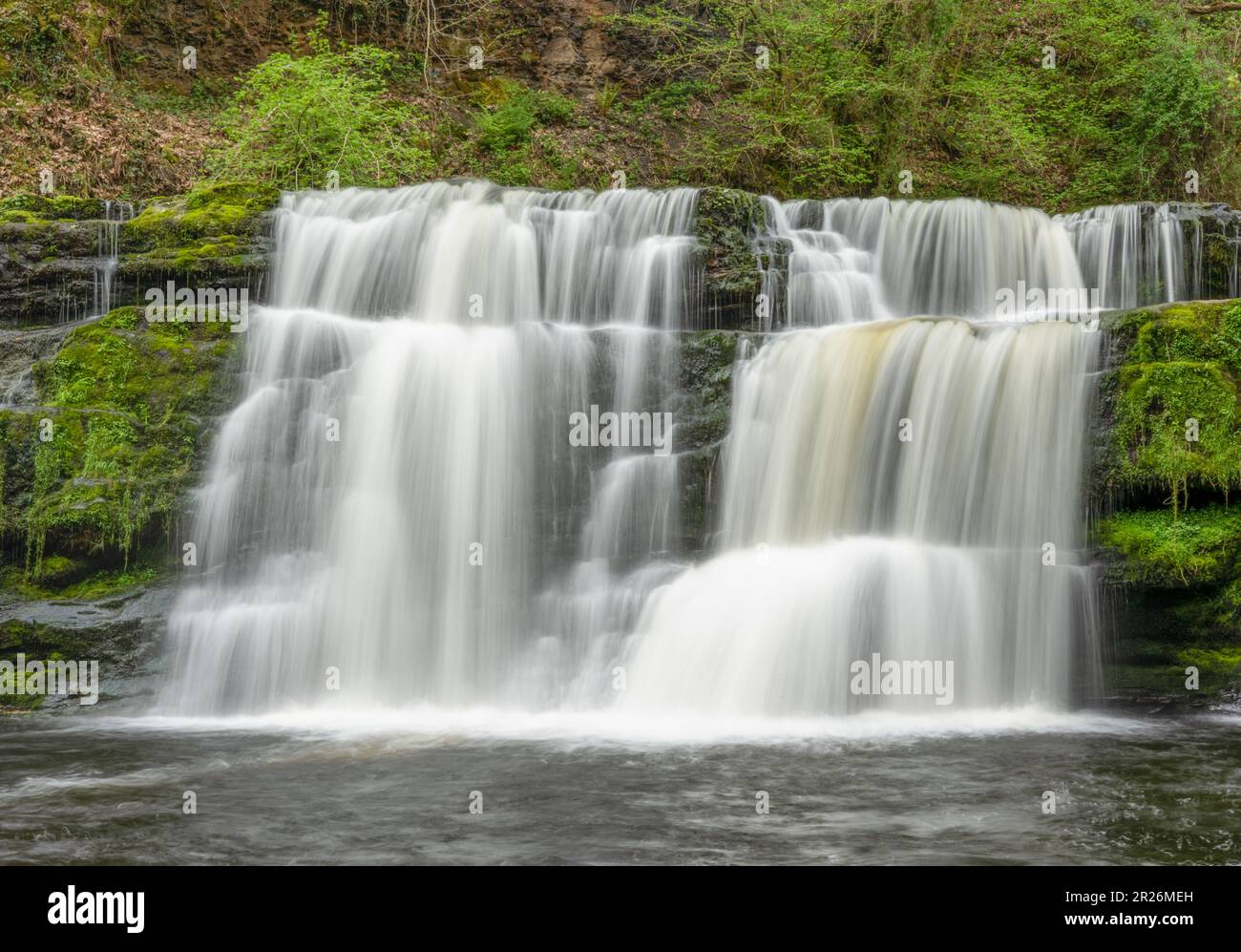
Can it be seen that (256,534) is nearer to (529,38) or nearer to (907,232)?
(907,232)

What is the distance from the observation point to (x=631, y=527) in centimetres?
1036

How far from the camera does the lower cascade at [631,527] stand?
364 inches

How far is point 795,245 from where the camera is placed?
13594mm

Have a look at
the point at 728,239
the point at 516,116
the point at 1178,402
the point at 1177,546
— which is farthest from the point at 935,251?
the point at 516,116

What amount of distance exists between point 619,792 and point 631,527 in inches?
148

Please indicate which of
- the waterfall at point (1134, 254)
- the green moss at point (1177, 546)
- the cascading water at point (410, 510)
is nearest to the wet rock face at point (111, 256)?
the cascading water at point (410, 510)

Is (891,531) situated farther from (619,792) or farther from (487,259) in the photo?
(487,259)

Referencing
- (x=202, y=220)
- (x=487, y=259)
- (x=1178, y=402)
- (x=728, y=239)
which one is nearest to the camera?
(x=1178, y=402)

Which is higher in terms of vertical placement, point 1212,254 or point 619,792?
point 1212,254

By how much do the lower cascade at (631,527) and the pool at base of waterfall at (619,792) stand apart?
56 centimetres

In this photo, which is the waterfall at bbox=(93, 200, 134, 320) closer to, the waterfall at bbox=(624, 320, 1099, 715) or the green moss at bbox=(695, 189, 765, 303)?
the green moss at bbox=(695, 189, 765, 303)

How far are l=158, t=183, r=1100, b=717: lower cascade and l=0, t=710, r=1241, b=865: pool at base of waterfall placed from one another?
22.2 inches

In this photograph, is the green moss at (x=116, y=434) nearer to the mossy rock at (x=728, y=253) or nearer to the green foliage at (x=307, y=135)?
the mossy rock at (x=728, y=253)

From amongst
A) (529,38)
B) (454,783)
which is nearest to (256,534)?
(454,783)
